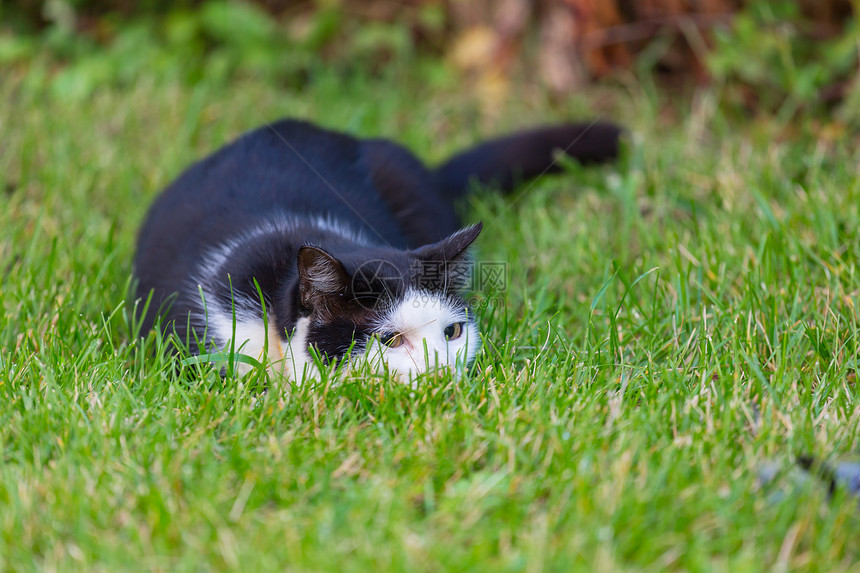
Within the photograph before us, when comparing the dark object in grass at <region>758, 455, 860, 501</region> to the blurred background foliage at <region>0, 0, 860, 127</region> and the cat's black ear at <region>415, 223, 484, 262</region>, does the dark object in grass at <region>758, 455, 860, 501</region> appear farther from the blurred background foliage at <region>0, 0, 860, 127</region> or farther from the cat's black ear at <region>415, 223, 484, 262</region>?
the blurred background foliage at <region>0, 0, 860, 127</region>

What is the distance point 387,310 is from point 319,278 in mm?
180

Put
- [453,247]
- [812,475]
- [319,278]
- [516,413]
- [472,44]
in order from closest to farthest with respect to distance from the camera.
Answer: [812,475] → [516,413] → [319,278] → [453,247] → [472,44]

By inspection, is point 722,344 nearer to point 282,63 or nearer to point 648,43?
point 648,43

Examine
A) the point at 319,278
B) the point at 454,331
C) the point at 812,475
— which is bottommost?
the point at 812,475

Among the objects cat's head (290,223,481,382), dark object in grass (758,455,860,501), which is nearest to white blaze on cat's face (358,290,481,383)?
cat's head (290,223,481,382)

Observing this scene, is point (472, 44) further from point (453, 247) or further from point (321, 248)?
point (321, 248)

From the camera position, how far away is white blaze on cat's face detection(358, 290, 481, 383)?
177 centimetres

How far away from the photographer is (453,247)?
1.87 metres

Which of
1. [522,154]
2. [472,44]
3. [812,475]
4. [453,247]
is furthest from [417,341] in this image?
[472,44]

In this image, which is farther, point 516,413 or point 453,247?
point 453,247

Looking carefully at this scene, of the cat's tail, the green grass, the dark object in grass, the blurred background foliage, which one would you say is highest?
the blurred background foliage

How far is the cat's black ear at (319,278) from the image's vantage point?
5.58ft

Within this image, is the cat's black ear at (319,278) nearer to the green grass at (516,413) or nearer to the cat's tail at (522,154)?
the green grass at (516,413)

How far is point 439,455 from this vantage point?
1.50 m
